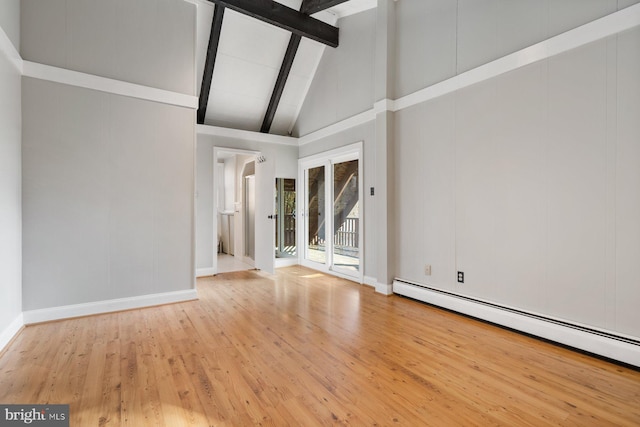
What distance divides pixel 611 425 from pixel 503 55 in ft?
10.1

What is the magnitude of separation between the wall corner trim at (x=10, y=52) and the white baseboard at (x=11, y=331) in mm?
2343

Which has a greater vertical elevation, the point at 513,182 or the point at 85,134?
the point at 85,134

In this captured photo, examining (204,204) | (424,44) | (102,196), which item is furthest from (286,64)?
(102,196)

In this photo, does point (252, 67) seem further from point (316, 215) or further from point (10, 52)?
point (10, 52)

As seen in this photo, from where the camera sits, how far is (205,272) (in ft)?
17.6

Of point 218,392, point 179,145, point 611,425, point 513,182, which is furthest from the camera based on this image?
point 179,145

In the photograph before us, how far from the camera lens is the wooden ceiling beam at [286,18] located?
13.5 ft

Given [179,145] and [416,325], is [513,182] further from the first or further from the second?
[179,145]

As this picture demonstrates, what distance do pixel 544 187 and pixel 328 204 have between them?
3.25 meters

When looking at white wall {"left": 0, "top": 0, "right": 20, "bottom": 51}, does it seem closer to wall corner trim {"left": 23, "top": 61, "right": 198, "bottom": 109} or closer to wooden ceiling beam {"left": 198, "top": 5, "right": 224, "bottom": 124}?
wall corner trim {"left": 23, "top": 61, "right": 198, "bottom": 109}

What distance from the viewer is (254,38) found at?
505cm

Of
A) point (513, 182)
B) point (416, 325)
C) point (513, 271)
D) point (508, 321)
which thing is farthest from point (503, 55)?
point (416, 325)

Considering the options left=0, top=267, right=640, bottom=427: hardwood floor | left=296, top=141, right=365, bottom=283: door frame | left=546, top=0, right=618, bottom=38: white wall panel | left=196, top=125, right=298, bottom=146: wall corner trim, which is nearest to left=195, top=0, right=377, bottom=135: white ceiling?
left=196, top=125, right=298, bottom=146: wall corner trim

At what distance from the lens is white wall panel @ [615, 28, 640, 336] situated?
228 centimetres
